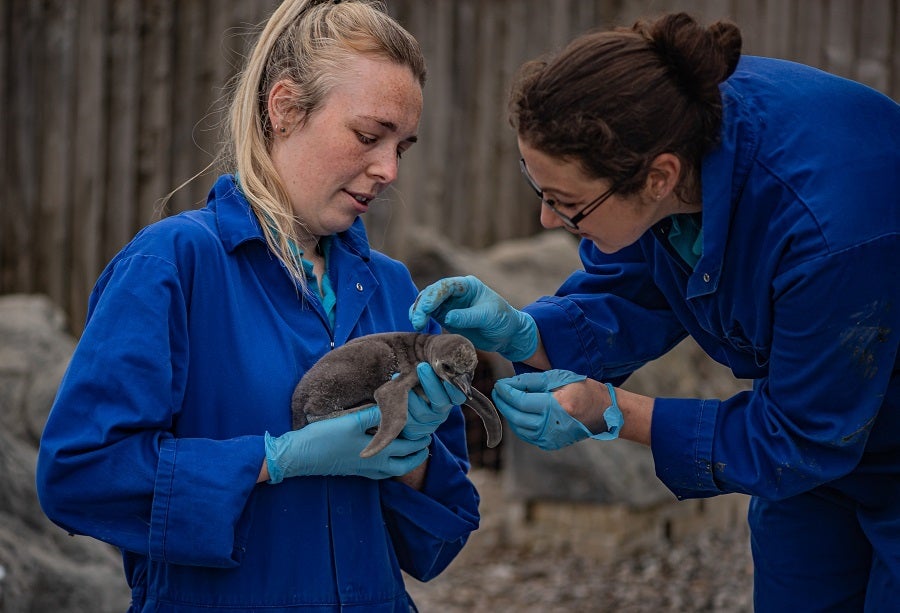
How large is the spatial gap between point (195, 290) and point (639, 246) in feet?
3.94

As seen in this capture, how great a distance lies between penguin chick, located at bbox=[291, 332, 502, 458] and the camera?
2.21 m

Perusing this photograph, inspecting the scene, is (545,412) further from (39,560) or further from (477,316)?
(39,560)

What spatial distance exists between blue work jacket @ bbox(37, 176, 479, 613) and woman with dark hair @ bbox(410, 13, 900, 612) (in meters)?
0.31

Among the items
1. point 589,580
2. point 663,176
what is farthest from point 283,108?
point 589,580

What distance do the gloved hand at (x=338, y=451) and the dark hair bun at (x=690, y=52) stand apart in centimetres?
95

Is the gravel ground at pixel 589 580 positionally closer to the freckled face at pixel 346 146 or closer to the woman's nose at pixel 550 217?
the woman's nose at pixel 550 217

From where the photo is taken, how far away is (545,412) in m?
2.47

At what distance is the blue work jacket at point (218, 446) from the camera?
6.57 feet

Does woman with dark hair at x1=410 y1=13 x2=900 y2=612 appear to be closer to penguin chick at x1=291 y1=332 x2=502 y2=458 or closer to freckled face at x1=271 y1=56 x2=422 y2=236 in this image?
penguin chick at x1=291 y1=332 x2=502 y2=458

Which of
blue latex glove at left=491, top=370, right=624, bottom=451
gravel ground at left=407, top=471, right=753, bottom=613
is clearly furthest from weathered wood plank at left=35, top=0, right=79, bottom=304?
blue latex glove at left=491, top=370, right=624, bottom=451

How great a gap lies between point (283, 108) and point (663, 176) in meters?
0.85

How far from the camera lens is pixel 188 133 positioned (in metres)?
6.02

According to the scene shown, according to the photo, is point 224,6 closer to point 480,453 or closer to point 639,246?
point 480,453

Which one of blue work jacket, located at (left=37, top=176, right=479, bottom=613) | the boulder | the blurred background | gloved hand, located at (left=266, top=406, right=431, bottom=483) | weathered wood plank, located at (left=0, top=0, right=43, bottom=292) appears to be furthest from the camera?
weathered wood plank, located at (left=0, top=0, right=43, bottom=292)
